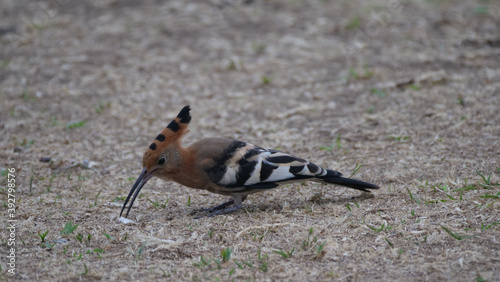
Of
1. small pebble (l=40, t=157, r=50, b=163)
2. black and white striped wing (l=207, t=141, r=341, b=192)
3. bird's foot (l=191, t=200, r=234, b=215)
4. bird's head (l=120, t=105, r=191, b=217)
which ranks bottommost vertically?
bird's foot (l=191, t=200, r=234, b=215)

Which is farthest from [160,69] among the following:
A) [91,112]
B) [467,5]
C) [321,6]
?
[467,5]

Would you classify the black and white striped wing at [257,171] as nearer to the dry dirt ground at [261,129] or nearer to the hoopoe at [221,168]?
the hoopoe at [221,168]

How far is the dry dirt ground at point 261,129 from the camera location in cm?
338

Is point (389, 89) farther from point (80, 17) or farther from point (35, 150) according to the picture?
→ point (80, 17)

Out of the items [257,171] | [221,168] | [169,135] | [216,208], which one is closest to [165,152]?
[169,135]

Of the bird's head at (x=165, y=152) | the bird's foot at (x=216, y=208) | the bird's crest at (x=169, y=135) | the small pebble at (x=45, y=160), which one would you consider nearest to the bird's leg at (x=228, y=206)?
the bird's foot at (x=216, y=208)

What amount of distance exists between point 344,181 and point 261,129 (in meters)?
2.06

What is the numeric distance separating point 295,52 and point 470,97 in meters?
2.90

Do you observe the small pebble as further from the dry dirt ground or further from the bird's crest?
the bird's crest

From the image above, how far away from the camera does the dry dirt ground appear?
3377 millimetres

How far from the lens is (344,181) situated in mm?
4129

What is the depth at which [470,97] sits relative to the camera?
19.8ft

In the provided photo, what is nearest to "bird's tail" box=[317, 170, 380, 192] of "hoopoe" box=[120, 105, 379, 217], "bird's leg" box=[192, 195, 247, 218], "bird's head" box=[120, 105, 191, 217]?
"hoopoe" box=[120, 105, 379, 217]

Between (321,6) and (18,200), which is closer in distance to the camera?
(18,200)
